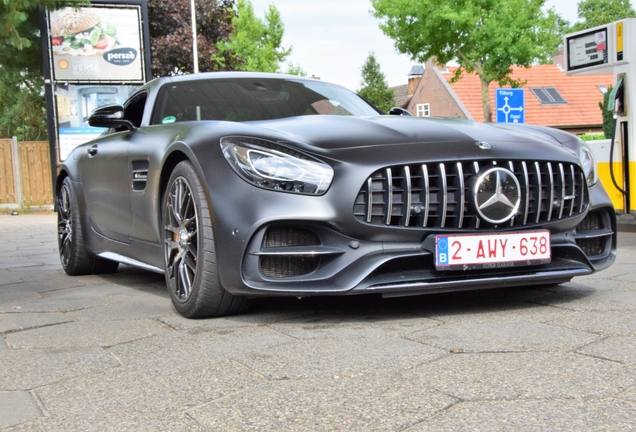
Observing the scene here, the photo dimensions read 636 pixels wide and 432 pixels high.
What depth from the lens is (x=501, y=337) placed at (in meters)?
2.98

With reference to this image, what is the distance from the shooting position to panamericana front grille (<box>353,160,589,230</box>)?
329 cm

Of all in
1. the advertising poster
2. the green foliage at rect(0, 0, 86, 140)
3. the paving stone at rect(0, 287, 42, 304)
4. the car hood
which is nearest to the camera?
the car hood

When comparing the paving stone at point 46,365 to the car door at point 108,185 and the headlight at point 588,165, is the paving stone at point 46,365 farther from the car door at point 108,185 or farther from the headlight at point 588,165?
the headlight at point 588,165

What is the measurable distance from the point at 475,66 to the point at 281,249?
25.7 m

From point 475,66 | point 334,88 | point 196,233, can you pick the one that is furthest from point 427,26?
point 196,233

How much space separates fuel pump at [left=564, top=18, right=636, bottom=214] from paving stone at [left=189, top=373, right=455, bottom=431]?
6.56 metres

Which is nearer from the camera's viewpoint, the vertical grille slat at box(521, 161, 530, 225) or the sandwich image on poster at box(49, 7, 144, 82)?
the vertical grille slat at box(521, 161, 530, 225)

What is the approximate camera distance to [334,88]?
16.7ft

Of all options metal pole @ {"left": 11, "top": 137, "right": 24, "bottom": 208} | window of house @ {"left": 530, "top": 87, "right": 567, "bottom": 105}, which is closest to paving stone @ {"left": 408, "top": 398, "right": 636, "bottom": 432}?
metal pole @ {"left": 11, "top": 137, "right": 24, "bottom": 208}

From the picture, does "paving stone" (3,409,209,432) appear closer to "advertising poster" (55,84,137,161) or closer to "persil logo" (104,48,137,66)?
"advertising poster" (55,84,137,161)

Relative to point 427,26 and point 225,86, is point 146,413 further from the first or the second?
point 427,26

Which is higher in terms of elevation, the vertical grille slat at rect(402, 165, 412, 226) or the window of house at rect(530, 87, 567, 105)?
the window of house at rect(530, 87, 567, 105)

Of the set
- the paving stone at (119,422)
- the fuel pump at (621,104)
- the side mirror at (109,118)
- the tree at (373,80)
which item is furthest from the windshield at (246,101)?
the tree at (373,80)

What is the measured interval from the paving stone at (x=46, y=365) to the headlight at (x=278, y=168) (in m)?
0.90
